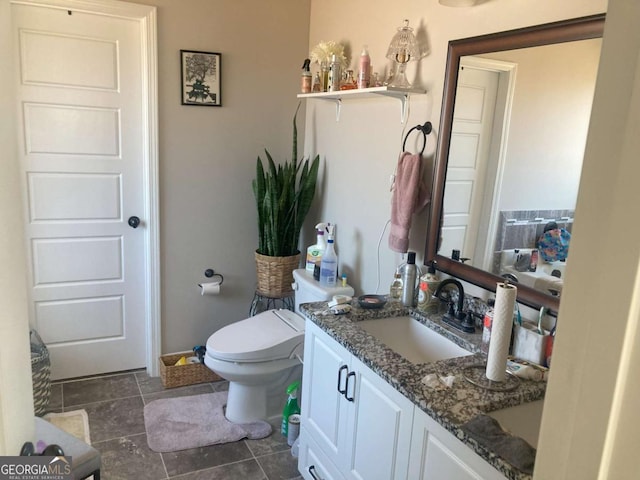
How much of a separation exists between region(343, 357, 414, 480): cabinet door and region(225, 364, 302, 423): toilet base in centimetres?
91

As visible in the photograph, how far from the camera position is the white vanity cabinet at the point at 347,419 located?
1646mm

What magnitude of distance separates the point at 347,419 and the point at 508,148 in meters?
1.16

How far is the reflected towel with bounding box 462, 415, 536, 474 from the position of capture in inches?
47.2

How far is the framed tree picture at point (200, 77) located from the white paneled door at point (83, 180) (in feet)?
0.81

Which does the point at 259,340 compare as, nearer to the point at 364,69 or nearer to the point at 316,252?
the point at 316,252

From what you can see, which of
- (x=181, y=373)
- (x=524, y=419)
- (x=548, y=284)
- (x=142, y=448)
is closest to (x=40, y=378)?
(x=142, y=448)

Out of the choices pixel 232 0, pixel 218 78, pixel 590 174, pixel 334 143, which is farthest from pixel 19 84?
pixel 590 174

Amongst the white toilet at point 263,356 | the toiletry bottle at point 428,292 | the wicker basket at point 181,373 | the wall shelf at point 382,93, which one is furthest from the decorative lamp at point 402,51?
the wicker basket at point 181,373

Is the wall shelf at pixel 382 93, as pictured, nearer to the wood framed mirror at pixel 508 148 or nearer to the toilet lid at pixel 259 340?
the wood framed mirror at pixel 508 148

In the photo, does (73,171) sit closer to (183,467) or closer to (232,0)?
(232,0)

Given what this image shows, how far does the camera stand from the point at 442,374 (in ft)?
5.35

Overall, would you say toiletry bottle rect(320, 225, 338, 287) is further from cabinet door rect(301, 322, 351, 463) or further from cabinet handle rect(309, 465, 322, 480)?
cabinet handle rect(309, 465, 322, 480)

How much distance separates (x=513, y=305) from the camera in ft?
5.18

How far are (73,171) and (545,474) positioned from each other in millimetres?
2928
